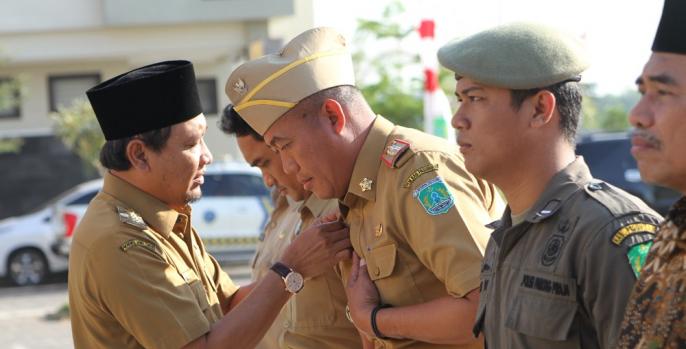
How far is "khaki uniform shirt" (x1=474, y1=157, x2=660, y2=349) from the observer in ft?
6.96

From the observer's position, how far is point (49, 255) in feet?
51.0

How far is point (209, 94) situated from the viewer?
70.3ft

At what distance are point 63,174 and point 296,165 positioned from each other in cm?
1938

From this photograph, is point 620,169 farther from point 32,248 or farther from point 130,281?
point 130,281

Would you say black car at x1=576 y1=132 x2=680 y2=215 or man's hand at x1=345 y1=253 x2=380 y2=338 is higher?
man's hand at x1=345 y1=253 x2=380 y2=338

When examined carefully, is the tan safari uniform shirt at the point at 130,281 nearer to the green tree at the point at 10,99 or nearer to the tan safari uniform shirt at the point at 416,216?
the tan safari uniform shirt at the point at 416,216

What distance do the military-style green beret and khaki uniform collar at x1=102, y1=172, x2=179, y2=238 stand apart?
4.59 ft

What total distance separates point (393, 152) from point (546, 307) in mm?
895

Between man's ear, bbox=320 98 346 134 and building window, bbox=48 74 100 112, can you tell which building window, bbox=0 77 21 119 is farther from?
man's ear, bbox=320 98 346 134

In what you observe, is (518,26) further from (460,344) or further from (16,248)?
(16,248)

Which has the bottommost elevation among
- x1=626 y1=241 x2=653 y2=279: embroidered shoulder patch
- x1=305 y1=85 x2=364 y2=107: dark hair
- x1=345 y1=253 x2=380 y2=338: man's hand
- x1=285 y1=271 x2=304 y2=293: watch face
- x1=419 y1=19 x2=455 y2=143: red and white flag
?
x1=419 y1=19 x2=455 y2=143: red and white flag

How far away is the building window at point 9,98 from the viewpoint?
724 inches

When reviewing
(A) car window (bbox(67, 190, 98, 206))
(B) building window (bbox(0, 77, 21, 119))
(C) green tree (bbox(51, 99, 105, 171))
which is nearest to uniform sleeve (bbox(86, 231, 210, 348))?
(A) car window (bbox(67, 190, 98, 206))

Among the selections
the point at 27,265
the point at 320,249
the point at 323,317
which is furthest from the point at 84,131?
the point at 320,249
